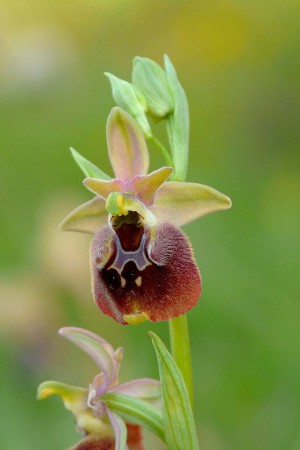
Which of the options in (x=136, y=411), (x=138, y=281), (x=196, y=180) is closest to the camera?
(x=138, y=281)

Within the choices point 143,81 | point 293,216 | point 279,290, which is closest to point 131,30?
point 293,216

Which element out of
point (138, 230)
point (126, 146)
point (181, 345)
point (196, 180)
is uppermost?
point (196, 180)

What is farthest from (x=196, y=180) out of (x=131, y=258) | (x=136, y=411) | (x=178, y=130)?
(x=131, y=258)

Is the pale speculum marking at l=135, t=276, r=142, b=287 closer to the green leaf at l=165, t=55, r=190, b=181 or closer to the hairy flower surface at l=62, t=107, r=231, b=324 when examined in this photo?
the hairy flower surface at l=62, t=107, r=231, b=324

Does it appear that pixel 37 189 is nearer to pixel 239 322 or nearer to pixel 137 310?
pixel 239 322

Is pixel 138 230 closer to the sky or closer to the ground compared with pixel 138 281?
closer to the sky

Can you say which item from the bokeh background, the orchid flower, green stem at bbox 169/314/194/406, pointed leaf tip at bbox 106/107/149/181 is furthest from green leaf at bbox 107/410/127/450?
the bokeh background

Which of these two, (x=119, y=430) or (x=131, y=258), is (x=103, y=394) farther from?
(x=131, y=258)
